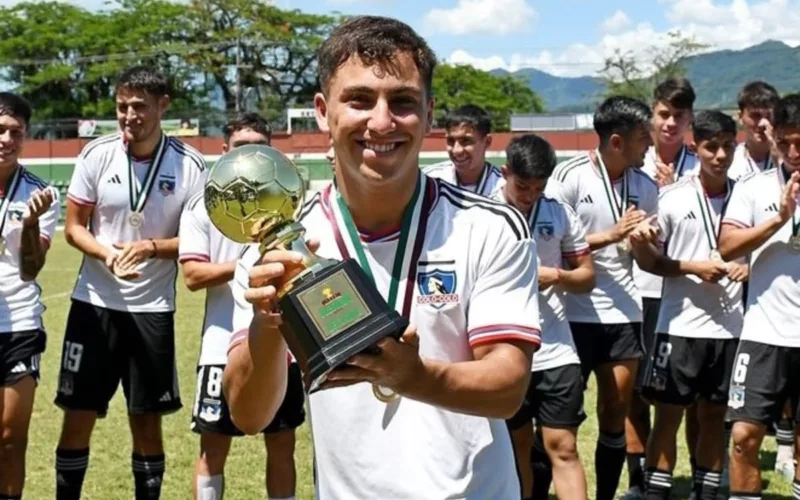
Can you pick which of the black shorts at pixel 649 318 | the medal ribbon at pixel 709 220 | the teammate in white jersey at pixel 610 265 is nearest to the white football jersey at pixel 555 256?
the teammate in white jersey at pixel 610 265

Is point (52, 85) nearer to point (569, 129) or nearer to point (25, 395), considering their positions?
point (569, 129)

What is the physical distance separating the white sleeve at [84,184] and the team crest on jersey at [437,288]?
396cm

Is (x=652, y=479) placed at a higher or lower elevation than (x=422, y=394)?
lower

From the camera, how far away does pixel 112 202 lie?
6.13 m

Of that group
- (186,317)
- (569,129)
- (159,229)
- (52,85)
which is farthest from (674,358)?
(52,85)

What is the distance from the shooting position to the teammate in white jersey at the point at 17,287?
5723 millimetres

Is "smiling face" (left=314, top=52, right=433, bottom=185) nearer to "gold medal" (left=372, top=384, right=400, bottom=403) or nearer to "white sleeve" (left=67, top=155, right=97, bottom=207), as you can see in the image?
"gold medal" (left=372, top=384, right=400, bottom=403)

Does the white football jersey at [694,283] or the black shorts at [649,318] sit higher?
the white football jersey at [694,283]

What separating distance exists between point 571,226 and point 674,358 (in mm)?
1051

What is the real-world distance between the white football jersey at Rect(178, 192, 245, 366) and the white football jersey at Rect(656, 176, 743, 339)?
8.40ft

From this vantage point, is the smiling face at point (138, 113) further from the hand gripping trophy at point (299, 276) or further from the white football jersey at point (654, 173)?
the hand gripping trophy at point (299, 276)

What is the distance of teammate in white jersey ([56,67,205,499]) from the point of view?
6.05 meters

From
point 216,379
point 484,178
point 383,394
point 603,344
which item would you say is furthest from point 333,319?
point 484,178

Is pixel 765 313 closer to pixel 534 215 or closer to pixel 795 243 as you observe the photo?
pixel 795 243
